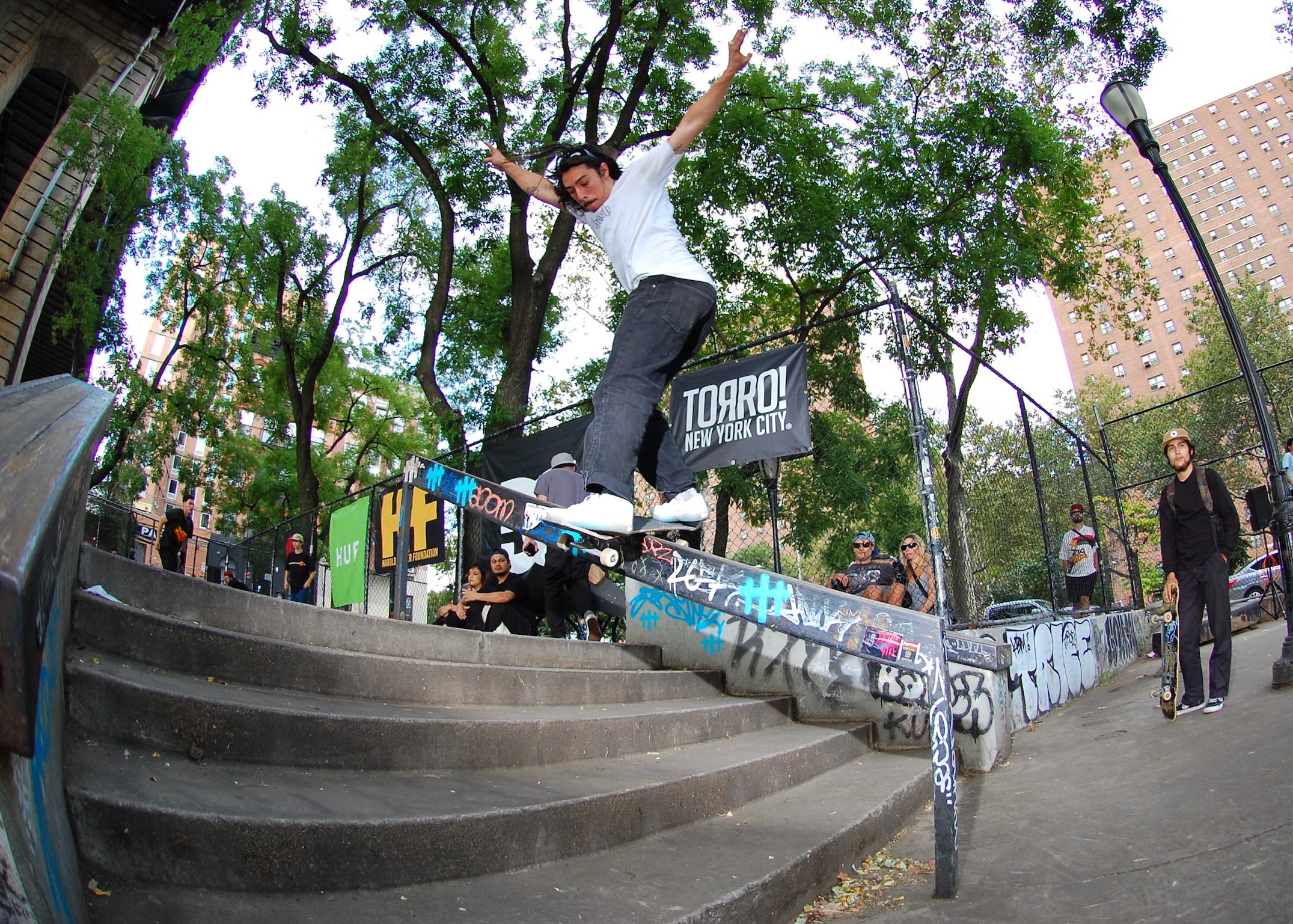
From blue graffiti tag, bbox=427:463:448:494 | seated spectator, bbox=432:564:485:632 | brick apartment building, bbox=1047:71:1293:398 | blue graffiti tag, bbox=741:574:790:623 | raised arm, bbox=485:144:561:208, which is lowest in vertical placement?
blue graffiti tag, bbox=741:574:790:623

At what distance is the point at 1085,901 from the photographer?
2.85 metres

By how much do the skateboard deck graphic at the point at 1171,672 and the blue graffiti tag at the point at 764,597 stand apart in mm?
4280

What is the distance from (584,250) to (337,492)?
633 inches

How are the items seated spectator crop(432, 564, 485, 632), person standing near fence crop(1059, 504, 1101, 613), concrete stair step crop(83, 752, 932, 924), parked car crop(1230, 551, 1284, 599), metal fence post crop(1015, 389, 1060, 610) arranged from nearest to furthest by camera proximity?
concrete stair step crop(83, 752, 932, 924), seated spectator crop(432, 564, 485, 632), metal fence post crop(1015, 389, 1060, 610), person standing near fence crop(1059, 504, 1101, 613), parked car crop(1230, 551, 1284, 599)

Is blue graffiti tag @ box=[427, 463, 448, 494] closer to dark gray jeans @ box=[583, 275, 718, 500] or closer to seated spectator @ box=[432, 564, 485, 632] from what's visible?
dark gray jeans @ box=[583, 275, 718, 500]

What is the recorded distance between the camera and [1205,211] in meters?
105

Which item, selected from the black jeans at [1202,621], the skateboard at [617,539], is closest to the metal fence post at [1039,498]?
the black jeans at [1202,621]

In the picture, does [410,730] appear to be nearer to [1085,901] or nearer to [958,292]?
[1085,901]

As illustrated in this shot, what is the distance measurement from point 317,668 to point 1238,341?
279 inches

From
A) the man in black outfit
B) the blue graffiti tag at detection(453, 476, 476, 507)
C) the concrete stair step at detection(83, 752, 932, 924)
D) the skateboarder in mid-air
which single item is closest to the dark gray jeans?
the skateboarder in mid-air

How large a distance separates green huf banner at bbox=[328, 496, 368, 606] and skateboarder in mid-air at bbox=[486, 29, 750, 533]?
6.52m

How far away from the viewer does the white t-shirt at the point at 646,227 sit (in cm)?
342

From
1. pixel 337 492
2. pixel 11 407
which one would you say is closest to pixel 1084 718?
pixel 11 407

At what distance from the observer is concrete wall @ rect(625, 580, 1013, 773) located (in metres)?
5.78
